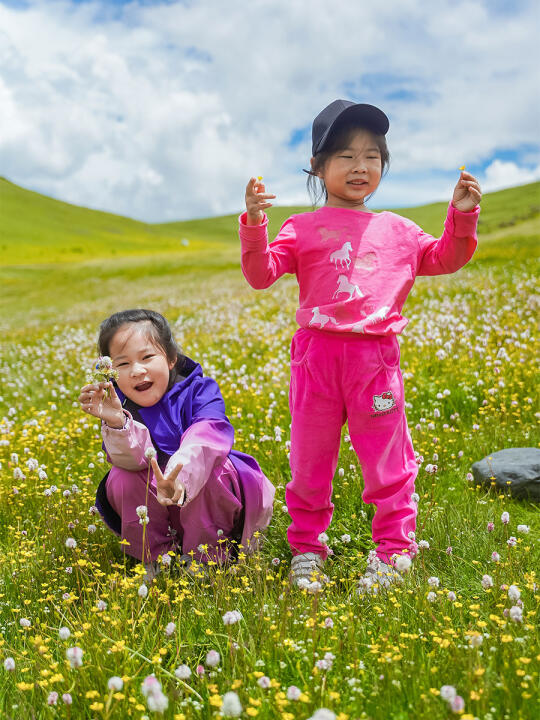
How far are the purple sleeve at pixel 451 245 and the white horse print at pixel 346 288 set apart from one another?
1.89 feet

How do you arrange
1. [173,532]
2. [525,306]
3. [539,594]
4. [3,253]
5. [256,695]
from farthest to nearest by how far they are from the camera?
1. [3,253]
2. [525,306]
3. [173,532]
4. [539,594]
5. [256,695]

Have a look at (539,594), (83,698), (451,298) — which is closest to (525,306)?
(451,298)

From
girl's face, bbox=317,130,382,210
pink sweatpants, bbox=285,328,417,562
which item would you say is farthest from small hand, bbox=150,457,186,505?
girl's face, bbox=317,130,382,210

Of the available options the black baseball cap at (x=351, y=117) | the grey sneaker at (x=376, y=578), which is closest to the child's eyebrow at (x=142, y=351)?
the black baseball cap at (x=351, y=117)

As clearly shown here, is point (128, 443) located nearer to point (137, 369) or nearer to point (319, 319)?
point (137, 369)

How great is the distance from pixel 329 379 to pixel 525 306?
23.2 ft

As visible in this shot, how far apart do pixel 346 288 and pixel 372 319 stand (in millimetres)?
273

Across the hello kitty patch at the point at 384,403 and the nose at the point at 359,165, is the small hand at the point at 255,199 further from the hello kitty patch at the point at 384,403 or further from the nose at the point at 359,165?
the hello kitty patch at the point at 384,403

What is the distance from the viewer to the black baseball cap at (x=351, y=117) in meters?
3.78

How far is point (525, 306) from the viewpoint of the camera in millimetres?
9758

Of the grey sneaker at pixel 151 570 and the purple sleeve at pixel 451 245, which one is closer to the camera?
the purple sleeve at pixel 451 245

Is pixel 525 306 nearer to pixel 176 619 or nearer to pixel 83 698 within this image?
pixel 176 619

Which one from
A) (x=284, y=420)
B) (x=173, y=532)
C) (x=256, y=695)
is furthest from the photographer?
(x=284, y=420)

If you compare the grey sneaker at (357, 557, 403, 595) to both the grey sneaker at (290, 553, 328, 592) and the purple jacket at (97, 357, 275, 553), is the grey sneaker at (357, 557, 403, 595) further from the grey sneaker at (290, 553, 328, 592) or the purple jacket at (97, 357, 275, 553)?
the purple jacket at (97, 357, 275, 553)
